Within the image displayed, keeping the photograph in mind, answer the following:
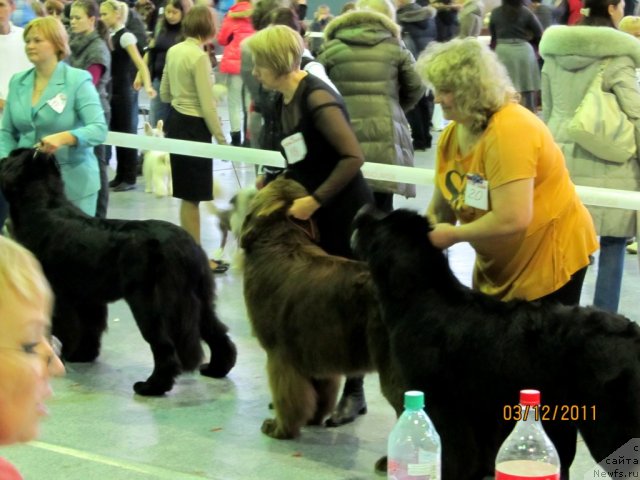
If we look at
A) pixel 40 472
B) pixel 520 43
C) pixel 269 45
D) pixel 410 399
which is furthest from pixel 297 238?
pixel 520 43

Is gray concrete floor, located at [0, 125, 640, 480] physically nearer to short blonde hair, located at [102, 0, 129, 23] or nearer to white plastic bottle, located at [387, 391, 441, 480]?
white plastic bottle, located at [387, 391, 441, 480]

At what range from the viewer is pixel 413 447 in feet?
8.03

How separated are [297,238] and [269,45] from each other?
746 millimetres

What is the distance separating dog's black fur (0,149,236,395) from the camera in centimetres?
470

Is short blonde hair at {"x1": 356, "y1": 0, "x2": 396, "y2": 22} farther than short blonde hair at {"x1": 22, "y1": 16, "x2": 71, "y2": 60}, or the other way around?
short blonde hair at {"x1": 356, "y1": 0, "x2": 396, "y2": 22}

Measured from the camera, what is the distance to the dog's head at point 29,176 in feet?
16.3

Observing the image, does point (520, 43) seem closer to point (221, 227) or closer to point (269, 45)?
point (221, 227)

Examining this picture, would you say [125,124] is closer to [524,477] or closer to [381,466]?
[381,466]

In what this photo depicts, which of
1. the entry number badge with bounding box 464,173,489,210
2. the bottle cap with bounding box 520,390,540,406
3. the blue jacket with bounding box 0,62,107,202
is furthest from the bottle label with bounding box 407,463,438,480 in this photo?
the blue jacket with bounding box 0,62,107,202

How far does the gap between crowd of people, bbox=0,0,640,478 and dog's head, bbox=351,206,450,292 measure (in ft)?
0.18

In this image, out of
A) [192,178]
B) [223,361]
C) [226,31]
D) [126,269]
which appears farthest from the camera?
[226,31]

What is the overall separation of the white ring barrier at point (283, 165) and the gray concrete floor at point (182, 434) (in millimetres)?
963

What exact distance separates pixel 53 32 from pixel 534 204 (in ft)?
9.77
